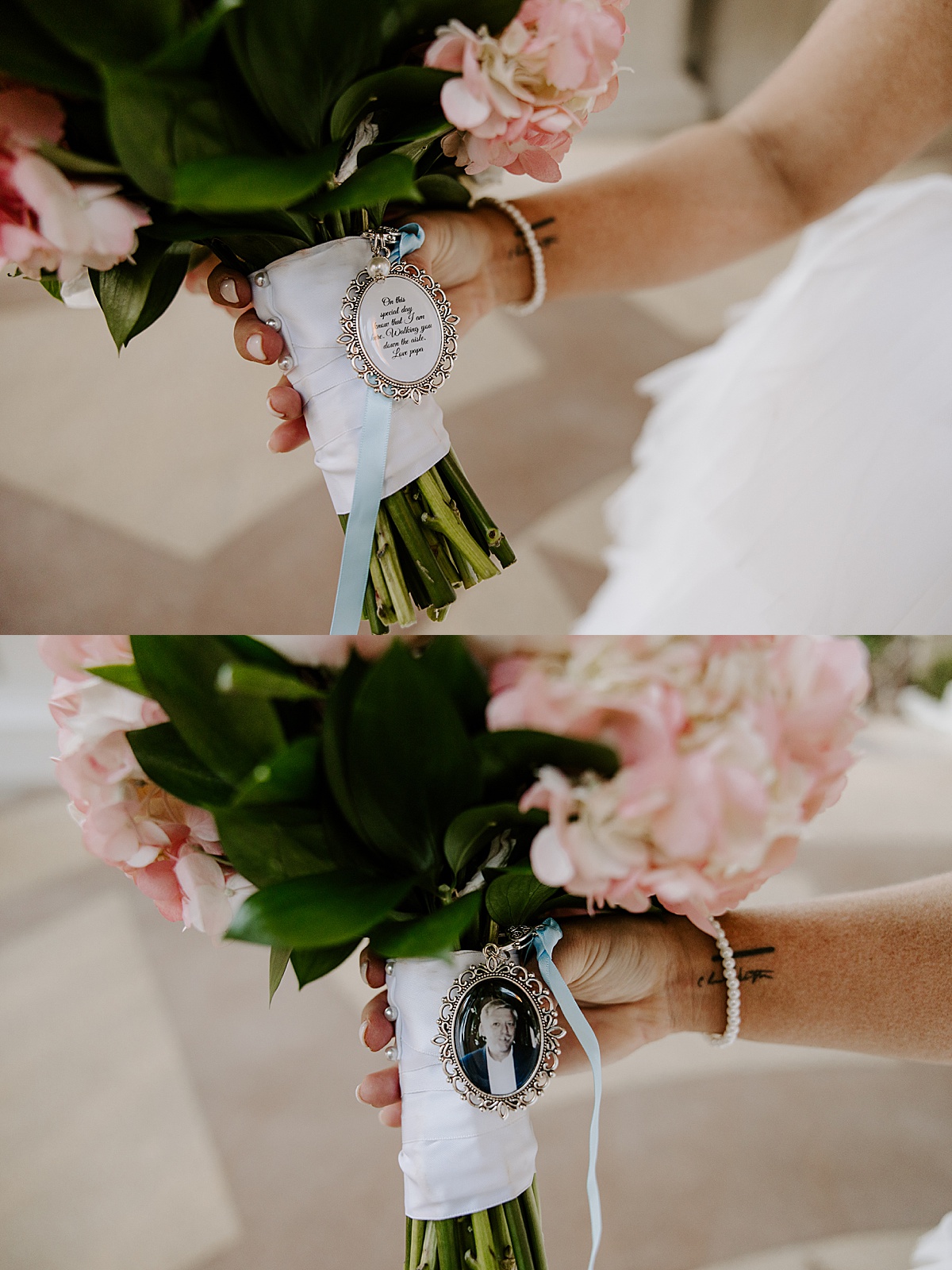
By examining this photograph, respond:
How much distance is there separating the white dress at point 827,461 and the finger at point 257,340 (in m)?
0.50

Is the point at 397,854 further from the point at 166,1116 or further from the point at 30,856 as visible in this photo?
the point at 30,856

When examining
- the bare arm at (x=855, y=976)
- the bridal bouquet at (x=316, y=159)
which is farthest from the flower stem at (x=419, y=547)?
the bare arm at (x=855, y=976)

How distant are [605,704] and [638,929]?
29 cm

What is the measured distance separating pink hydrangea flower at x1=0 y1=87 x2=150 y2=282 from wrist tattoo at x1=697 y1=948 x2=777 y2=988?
1.92 feet

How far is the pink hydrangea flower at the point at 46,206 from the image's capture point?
1.46ft

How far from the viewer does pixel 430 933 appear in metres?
0.44

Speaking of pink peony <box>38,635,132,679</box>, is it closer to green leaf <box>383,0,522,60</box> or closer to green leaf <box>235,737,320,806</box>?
green leaf <box>235,737,320,806</box>

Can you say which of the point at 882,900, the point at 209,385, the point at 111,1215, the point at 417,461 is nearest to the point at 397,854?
the point at 417,461

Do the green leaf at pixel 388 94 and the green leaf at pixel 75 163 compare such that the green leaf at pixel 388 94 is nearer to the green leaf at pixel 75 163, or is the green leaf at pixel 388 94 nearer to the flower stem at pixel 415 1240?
the green leaf at pixel 75 163

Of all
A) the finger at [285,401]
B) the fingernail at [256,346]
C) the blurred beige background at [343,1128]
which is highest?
the fingernail at [256,346]

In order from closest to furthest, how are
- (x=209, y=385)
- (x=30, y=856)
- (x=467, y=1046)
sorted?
(x=467, y=1046)
(x=30, y=856)
(x=209, y=385)

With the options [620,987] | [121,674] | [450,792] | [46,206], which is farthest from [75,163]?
[620,987]

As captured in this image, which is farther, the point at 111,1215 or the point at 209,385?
the point at 209,385

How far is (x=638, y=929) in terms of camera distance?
60 centimetres
